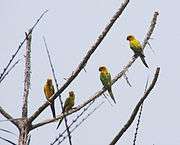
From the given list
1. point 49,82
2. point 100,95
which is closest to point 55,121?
point 100,95

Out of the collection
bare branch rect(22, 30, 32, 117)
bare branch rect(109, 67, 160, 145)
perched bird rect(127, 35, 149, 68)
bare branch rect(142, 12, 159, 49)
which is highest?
perched bird rect(127, 35, 149, 68)

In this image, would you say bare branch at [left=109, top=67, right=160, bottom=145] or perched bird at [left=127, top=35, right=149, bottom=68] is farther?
perched bird at [left=127, top=35, right=149, bottom=68]

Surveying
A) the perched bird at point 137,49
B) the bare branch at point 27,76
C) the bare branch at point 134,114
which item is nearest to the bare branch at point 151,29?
the perched bird at point 137,49

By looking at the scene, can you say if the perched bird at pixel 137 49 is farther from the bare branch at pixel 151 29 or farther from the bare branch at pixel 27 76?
the bare branch at pixel 27 76

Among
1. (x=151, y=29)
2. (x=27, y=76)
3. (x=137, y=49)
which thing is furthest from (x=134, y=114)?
(x=137, y=49)

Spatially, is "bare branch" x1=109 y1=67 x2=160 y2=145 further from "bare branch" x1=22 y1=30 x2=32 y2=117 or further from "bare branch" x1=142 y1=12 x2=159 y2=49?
"bare branch" x1=142 y1=12 x2=159 y2=49

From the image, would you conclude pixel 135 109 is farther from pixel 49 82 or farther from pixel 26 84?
pixel 49 82

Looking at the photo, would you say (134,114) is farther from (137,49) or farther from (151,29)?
(137,49)

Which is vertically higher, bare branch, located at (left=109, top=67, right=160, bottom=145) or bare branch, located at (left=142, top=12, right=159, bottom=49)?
bare branch, located at (left=142, top=12, right=159, bottom=49)

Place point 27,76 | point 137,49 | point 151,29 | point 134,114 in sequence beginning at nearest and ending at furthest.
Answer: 1. point 134,114
2. point 27,76
3. point 151,29
4. point 137,49

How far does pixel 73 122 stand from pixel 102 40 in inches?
20.0

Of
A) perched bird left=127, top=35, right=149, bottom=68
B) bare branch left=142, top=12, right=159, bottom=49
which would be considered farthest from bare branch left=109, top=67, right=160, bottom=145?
perched bird left=127, top=35, right=149, bottom=68

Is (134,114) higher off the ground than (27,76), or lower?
lower

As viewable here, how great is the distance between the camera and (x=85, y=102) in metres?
3.07
